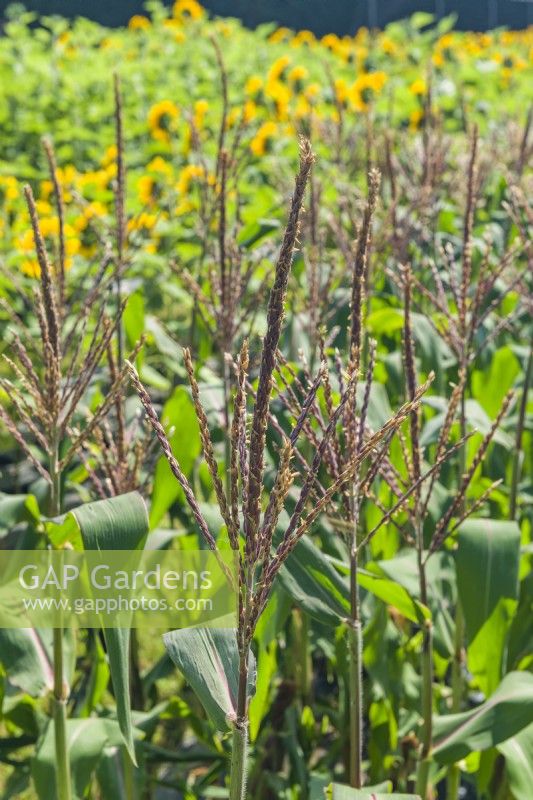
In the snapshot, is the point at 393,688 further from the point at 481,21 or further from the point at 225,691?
the point at 481,21

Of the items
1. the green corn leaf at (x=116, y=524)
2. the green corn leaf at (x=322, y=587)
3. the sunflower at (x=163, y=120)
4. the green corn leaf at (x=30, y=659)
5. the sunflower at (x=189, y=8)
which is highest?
the sunflower at (x=189, y=8)

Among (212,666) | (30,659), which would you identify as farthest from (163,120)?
(212,666)

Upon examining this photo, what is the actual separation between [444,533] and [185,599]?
577 mm

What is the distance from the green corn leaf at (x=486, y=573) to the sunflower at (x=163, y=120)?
4.12 meters

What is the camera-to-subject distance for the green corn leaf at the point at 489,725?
56.4 inches

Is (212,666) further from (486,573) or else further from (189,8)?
(189,8)

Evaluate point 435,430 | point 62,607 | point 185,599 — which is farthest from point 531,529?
point 62,607

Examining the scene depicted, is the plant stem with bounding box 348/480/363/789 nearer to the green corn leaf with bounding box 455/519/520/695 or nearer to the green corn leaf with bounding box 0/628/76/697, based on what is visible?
the green corn leaf with bounding box 455/519/520/695

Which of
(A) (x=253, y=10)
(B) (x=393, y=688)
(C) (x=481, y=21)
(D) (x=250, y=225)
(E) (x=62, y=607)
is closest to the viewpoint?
(E) (x=62, y=607)

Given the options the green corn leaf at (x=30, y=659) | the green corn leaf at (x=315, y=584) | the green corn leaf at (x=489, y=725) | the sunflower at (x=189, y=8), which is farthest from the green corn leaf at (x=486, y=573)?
the sunflower at (x=189, y=8)

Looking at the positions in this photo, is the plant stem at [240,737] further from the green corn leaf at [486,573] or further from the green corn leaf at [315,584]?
the green corn leaf at [486,573]

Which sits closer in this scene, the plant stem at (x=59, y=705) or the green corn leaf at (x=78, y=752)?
the plant stem at (x=59, y=705)

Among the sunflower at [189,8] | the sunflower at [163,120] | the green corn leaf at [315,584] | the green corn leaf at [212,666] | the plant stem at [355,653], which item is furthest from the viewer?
the sunflower at [189,8]

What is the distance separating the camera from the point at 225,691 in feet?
3.60
